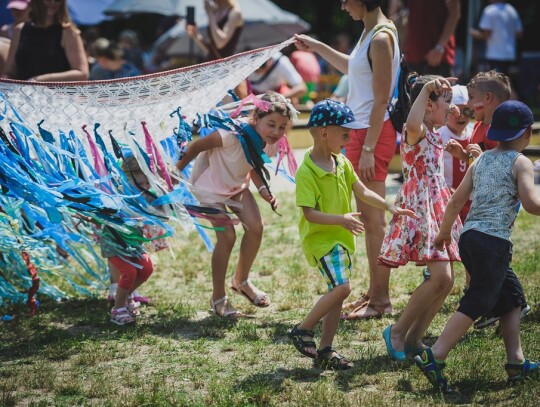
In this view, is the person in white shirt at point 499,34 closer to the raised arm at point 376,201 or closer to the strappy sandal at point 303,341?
the raised arm at point 376,201

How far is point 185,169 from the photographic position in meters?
5.72

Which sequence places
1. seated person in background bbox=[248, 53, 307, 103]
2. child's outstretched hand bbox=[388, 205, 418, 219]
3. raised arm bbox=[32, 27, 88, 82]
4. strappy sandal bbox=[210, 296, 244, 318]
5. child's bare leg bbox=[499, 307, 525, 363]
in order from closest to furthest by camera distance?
1. child's bare leg bbox=[499, 307, 525, 363]
2. child's outstretched hand bbox=[388, 205, 418, 219]
3. strappy sandal bbox=[210, 296, 244, 318]
4. raised arm bbox=[32, 27, 88, 82]
5. seated person in background bbox=[248, 53, 307, 103]

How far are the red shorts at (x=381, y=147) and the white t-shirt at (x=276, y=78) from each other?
2.80 m

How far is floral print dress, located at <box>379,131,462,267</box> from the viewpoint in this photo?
4445 mm

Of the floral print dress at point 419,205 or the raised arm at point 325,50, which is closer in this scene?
the floral print dress at point 419,205

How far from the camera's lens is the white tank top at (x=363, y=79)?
5.11m

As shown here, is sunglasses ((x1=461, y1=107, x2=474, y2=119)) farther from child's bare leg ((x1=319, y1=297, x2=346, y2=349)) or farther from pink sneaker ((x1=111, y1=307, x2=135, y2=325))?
pink sneaker ((x1=111, y1=307, x2=135, y2=325))

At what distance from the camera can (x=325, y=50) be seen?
17.7 feet

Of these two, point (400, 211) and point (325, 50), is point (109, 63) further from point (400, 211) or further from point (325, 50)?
point (400, 211)

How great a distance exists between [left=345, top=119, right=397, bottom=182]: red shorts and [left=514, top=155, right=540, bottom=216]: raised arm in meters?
1.34

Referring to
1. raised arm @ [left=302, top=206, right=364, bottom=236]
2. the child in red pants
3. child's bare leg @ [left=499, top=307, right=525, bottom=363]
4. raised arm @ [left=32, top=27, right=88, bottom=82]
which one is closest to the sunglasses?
raised arm @ [left=302, top=206, right=364, bottom=236]

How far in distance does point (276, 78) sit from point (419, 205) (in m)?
3.78

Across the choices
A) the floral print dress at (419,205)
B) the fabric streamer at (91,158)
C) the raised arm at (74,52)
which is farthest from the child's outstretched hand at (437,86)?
the raised arm at (74,52)

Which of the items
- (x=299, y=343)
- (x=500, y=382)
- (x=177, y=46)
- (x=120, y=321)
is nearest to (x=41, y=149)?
(x=120, y=321)
